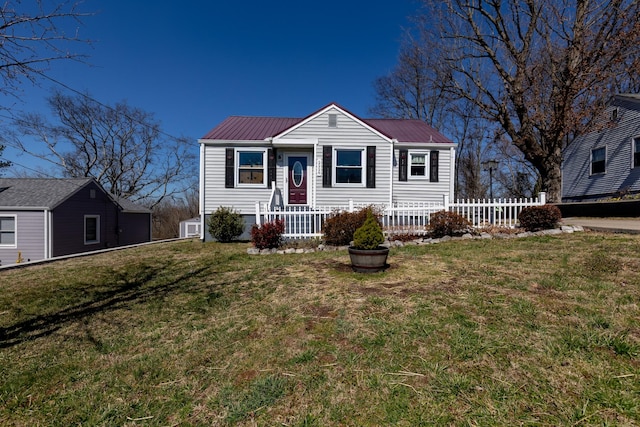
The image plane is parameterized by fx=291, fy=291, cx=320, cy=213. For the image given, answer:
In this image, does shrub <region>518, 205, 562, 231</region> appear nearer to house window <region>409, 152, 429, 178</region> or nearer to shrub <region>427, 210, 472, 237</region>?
shrub <region>427, 210, 472, 237</region>

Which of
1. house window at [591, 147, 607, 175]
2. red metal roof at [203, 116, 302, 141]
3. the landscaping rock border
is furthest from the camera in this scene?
house window at [591, 147, 607, 175]

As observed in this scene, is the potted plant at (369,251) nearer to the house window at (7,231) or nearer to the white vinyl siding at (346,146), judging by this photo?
the white vinyl siding at (346,146)

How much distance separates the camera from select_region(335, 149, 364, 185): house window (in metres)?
11.2

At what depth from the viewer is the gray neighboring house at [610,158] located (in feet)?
45.5

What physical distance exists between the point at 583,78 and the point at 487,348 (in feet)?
50.7

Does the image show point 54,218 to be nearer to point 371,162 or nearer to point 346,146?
point 346,146

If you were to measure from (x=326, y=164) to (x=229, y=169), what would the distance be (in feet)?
12.2

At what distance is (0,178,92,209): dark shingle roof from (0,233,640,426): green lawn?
1363 centimetres

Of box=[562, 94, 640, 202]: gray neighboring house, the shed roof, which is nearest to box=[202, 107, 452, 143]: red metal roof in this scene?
box=[562, 94, 640, 202]: gray neighboring house

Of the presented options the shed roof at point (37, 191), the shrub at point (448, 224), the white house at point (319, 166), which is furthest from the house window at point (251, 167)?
the shed roof at point (37, 191)

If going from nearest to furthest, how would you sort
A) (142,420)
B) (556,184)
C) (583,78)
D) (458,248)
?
(142,420) → (458,248) → (583,78) → (556,184)

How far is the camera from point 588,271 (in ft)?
14.2

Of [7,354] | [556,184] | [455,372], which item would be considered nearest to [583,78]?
[556,184]

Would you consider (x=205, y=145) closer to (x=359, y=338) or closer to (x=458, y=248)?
(x=458, y=248)
